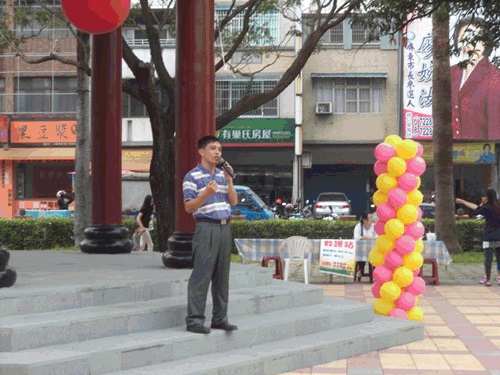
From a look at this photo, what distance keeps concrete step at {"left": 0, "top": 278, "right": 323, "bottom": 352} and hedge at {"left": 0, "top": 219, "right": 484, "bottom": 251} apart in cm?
1172

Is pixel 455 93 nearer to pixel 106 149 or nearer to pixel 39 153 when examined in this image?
pixel 39 153

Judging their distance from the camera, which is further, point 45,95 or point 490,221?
point 45,95

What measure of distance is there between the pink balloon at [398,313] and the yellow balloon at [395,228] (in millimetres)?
798

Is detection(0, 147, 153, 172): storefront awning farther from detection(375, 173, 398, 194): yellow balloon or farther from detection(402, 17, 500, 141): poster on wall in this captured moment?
detection(375, 173, 398, 194): yellow balloon

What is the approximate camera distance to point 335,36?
35.0 m

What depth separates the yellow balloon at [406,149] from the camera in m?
9.47

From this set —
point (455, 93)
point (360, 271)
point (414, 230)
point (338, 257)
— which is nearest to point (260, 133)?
point (455, 93)

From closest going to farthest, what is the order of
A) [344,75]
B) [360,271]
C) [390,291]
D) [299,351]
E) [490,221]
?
[299,351], [390,291], [490,221], [360,271], [344,75]

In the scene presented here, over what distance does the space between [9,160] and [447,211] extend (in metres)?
20.6

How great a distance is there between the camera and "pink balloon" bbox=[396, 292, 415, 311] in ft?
31.5

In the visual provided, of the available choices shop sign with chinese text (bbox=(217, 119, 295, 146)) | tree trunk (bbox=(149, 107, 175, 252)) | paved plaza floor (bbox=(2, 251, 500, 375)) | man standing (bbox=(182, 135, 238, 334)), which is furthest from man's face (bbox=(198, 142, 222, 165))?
shop sign with chinese text (bbox=(217, 119, 295, 146))

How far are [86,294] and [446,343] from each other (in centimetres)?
368

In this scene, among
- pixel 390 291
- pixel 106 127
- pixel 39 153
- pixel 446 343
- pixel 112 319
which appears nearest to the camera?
pixel 112 319

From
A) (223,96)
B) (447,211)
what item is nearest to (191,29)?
(447,211)
